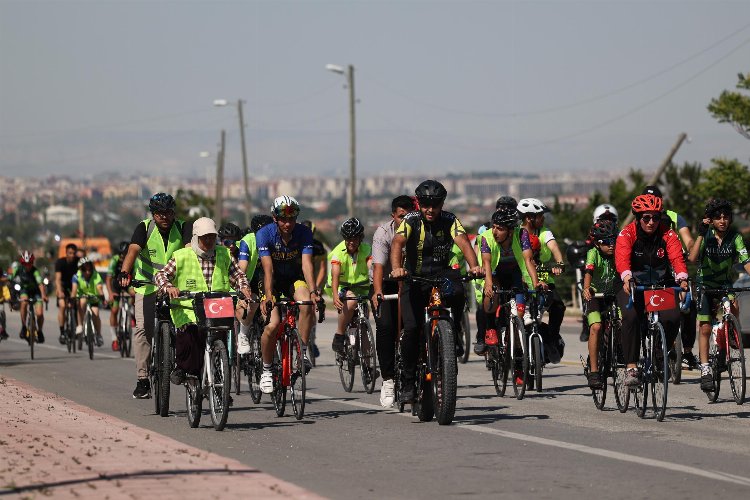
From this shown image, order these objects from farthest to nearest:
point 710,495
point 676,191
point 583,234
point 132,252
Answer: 1. point 676,191
2. point 583,234
3. point 132,252
4. point 710,495

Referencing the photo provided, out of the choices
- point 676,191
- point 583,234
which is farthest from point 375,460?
point 676,191

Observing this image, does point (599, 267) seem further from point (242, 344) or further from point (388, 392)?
point (242, 344)

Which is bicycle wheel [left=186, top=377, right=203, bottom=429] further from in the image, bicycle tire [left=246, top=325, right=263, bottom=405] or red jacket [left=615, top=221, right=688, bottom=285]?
red jacket [left=615, top=221, right=688, bottom=285]

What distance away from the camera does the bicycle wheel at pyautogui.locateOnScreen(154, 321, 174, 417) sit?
1355 cm

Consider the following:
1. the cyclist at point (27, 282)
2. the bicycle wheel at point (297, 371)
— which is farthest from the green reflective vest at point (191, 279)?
the cyclist at point (27, 282)

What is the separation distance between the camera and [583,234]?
54219mm

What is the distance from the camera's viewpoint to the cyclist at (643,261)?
1268 cm

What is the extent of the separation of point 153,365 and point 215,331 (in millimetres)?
1630

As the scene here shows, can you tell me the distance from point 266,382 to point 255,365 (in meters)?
1.27

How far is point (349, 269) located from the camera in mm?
17438

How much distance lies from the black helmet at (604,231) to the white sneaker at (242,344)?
11.1ft

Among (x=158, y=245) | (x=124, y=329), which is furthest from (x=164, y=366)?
(x=124, y=329)

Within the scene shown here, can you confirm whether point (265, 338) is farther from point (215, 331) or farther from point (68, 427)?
point (68, 427)

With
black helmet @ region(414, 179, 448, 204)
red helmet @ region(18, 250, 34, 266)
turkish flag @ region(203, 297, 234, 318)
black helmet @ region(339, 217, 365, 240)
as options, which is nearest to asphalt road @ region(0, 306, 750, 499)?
turkish flag @ region(203, 297, 234, 318)
